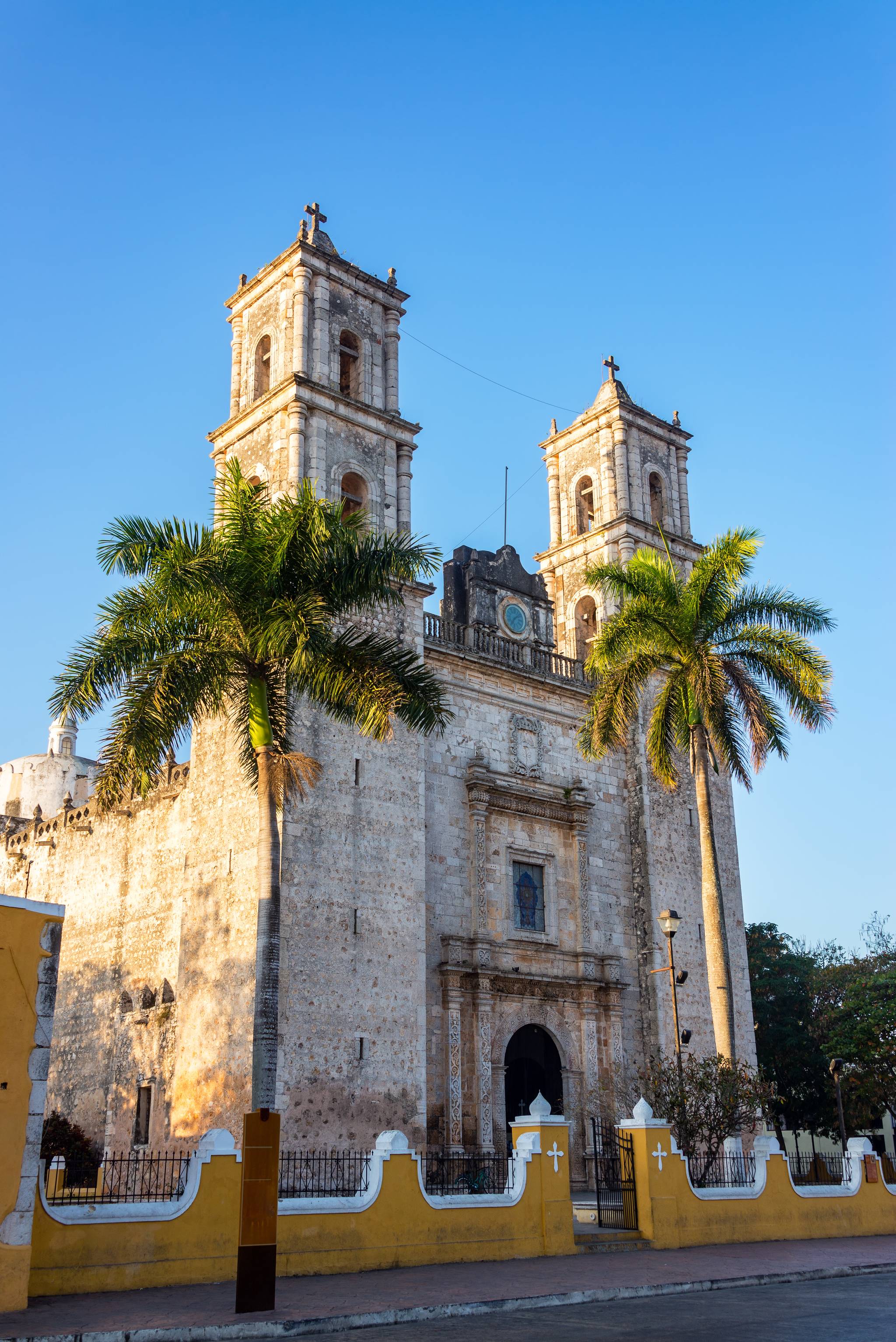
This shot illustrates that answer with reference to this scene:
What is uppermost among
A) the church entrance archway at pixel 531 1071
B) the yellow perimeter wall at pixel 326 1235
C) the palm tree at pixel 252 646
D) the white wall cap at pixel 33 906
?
the palm tree at pixel 252 646

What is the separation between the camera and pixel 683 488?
29984mm

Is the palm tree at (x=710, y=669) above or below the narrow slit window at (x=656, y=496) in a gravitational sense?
→ below

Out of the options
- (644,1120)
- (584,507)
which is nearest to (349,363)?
(584,507)

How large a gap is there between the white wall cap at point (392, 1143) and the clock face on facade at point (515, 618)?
14.0m

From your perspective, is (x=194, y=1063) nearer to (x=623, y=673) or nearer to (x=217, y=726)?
(x=217, y=726)

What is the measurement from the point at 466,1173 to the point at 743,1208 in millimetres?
4112

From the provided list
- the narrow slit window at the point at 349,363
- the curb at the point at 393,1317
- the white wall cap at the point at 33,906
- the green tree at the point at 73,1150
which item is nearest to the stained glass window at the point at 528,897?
the green tree at the point at 73,1150

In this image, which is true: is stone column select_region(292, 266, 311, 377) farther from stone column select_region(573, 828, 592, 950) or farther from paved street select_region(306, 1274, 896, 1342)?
paved street select_region(306, 1274, 896, 1342)

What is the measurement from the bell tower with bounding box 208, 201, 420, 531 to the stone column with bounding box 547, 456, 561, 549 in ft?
23.4

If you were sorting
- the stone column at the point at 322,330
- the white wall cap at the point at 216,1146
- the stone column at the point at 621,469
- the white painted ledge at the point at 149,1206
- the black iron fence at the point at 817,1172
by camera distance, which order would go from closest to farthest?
the white painted ledge at the point at 149,1206
the white wall cap at the point at 216,1146
the black iron fence at the point at 817,1172
the stone column at the point at 322,330
the stone column at the point at 621,469

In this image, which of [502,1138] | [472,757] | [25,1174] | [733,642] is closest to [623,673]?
[733,642]

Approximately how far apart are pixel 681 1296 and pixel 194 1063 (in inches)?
392

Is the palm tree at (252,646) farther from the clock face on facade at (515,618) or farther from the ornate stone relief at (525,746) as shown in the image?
the clock face on facade at (515,618)

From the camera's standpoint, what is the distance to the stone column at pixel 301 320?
74.8 feet
